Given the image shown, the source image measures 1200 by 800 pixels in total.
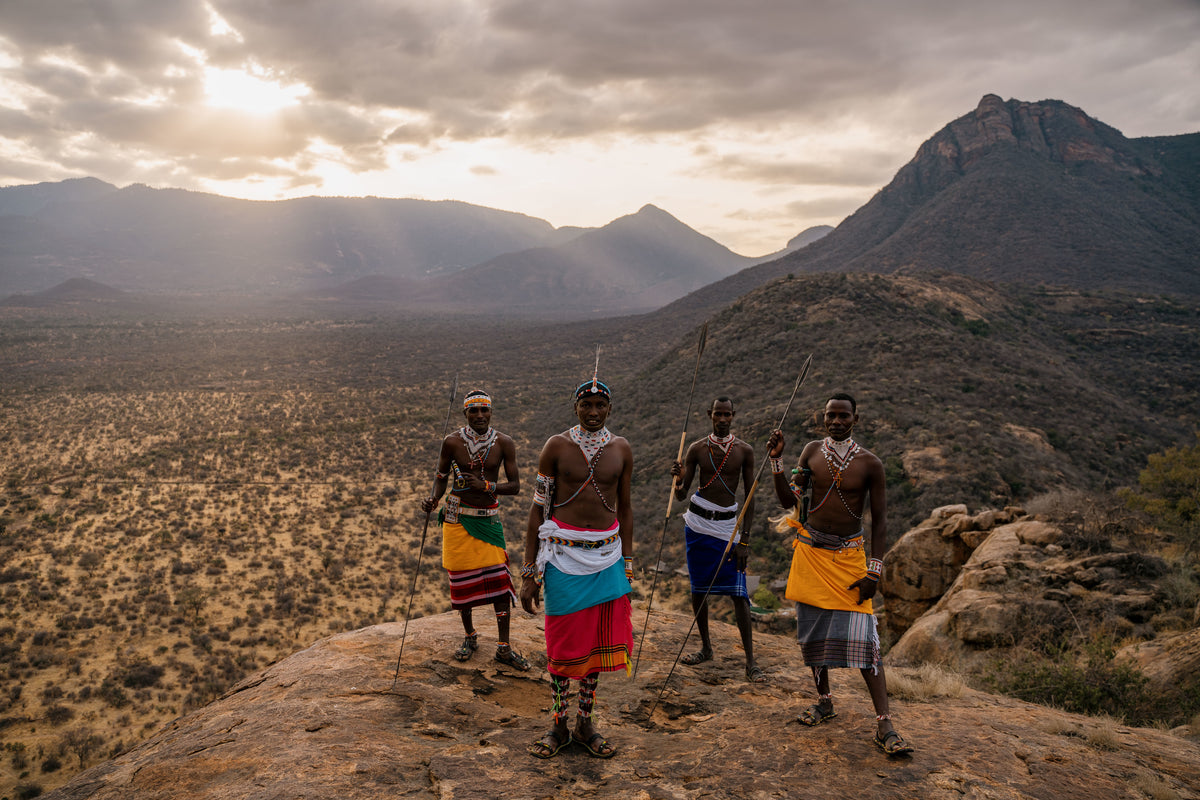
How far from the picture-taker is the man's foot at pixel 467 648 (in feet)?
17.3

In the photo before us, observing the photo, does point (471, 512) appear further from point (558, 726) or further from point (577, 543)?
point (558, 726)

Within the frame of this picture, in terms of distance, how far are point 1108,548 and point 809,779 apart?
6.25 m

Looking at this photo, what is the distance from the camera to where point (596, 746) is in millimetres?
3805

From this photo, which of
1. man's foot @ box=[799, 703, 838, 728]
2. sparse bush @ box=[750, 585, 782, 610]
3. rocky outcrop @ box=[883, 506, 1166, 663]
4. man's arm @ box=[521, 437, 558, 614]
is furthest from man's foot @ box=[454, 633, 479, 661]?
sparse bush @ box=[750, 585, 782, 610]

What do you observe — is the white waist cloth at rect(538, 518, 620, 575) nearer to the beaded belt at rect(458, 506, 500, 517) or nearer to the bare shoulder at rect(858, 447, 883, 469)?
the beaded belt at rect(458, 506, 500, 517)

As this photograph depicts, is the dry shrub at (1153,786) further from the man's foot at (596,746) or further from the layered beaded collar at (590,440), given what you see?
the layered beaded collar at (590,440)

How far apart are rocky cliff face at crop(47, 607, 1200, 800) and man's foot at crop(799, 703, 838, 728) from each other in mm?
55

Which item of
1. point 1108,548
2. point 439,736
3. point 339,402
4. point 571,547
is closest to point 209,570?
point 439,736

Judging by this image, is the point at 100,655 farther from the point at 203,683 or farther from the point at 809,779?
the point at 809,779

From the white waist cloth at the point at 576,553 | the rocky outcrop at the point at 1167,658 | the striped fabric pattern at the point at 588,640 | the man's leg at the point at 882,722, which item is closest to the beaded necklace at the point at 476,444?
the white waist cloth at the point at 576,553

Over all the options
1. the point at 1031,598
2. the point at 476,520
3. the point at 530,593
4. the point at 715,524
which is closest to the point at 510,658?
the point at 476,520

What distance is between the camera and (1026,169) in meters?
71.0

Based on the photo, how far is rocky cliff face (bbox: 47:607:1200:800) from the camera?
11.2 feet

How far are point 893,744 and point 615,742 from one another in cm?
177
